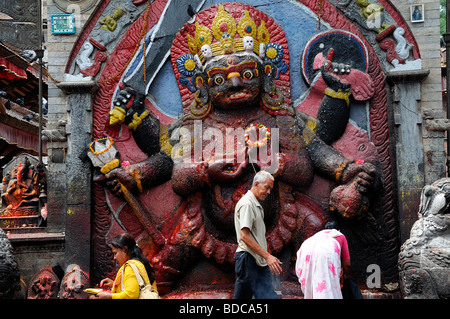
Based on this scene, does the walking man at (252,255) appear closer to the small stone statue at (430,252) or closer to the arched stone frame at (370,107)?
the small stone statue at (430,252)

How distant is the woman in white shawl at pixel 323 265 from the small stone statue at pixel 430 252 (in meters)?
1.45

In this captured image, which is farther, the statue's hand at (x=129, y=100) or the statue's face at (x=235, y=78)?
the statue's hand at (x=129, y=100)

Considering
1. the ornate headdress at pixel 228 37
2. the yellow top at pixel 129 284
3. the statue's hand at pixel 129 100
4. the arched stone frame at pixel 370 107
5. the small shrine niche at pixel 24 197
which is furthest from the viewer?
the small shrine niche at pixel 24 197

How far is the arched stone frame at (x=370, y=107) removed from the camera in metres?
9.59

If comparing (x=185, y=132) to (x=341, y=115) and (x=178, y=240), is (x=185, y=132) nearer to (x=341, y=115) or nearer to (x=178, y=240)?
(x=178, y=240)

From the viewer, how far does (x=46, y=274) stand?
9914 mm

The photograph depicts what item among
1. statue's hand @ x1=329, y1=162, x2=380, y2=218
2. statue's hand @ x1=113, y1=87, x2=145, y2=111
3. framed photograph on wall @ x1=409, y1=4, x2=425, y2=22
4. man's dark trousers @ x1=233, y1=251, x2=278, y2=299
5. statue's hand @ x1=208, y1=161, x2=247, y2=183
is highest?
framed photograph on wall @ x1=409, y1=4, x2=425, y2=22

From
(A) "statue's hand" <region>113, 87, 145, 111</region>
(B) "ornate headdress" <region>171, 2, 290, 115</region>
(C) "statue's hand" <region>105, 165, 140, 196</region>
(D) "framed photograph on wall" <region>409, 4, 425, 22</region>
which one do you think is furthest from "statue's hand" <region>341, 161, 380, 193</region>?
(A) "statue's hand" <region>113, 87, 145, 111</region>

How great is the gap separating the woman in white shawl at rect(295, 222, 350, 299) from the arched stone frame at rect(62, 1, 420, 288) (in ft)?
Answer: 10.2

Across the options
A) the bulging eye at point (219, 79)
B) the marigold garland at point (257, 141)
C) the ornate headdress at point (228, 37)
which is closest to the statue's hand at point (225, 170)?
the marigold garland at point (257, 141)

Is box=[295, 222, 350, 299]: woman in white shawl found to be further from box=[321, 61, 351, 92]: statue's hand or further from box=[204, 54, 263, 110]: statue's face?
box=[321, 61, 351, 92]: statue's hand

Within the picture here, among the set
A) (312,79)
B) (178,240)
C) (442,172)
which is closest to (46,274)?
(178,240)

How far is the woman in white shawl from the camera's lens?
6.39 meters

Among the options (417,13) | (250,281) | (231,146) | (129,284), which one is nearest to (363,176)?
(231,146)
